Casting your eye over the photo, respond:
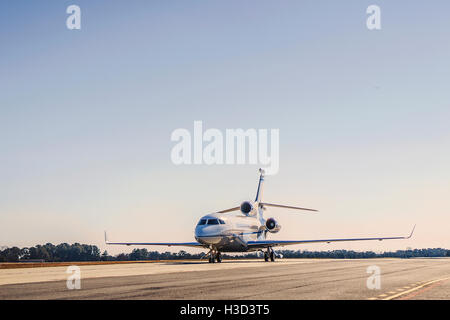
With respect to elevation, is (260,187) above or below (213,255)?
above

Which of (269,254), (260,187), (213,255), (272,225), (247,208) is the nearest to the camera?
(213,255)

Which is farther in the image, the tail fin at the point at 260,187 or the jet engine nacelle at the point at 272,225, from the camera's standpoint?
the tail fin at the point at 260,187

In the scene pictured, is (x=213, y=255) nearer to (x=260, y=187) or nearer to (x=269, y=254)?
(x=269, y=254)

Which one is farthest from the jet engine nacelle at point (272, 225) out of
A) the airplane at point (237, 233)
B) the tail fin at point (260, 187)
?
the tail fin at point (260, 187)

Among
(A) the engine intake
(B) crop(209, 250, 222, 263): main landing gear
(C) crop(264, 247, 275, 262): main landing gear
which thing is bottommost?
(C) crop(264, 247, 275, 262): main landing gear

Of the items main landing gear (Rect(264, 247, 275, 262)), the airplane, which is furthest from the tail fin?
main landing gear (Rect(264, 247, 275, 262))

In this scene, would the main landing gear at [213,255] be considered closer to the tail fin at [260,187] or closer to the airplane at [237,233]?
the airplane at [237,233]

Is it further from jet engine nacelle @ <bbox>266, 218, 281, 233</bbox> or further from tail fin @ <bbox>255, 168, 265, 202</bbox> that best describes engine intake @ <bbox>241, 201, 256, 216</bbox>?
tail fin @ <bbox>255, 168, 265, 202</bbox>

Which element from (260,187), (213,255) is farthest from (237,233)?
(260,187)
